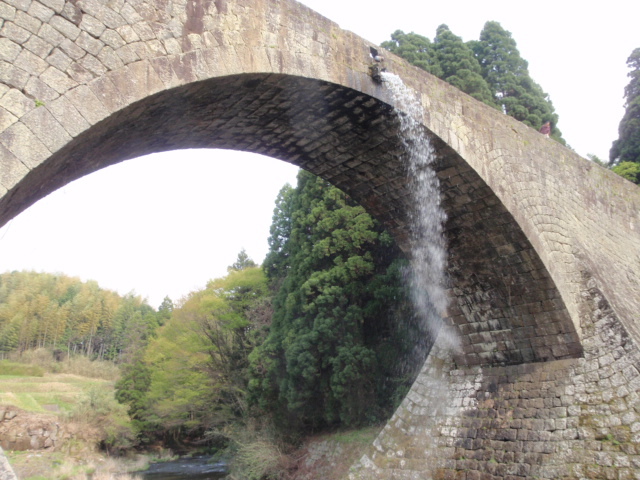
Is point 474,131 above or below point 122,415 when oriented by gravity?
above

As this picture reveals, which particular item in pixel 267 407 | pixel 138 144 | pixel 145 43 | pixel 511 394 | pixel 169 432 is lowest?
pixel 169 432

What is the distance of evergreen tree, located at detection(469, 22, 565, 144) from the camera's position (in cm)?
1823

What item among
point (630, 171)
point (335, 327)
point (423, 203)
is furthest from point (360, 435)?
point (630, 171)

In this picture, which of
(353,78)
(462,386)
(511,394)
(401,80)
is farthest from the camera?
(462,386)

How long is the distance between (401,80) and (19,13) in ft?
12.1

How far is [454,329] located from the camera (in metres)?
8.05

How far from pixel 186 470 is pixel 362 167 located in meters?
17.3

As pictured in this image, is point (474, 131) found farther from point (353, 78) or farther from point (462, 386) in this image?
point (462, 386)

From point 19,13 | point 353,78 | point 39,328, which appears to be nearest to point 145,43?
point 19,13

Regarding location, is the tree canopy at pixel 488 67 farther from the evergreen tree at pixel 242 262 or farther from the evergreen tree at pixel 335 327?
the evergreen tree at pixel 242 262

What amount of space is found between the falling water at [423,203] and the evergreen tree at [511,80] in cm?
1183

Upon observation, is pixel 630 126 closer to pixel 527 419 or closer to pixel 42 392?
pixel 527 419

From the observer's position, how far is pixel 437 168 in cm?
641

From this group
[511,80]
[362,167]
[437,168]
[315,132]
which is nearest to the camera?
[315,132]
